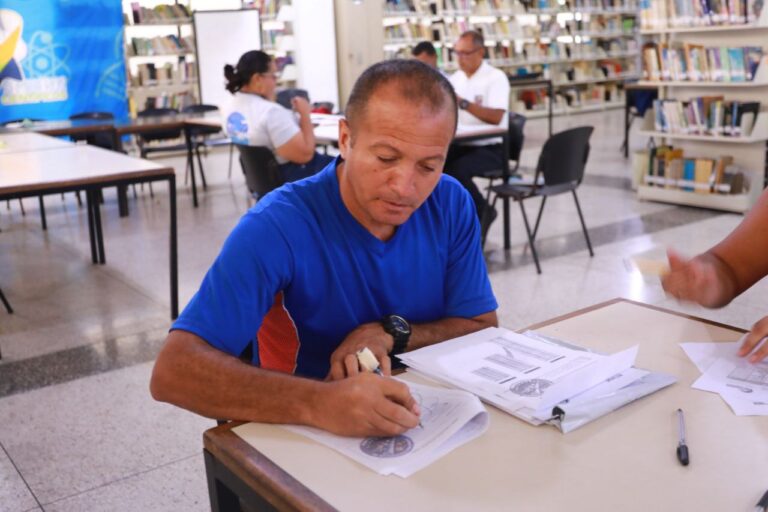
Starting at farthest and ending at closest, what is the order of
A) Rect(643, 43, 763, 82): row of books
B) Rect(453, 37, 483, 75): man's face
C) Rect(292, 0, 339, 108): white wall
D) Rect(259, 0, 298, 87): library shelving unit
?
Rect(292, 0, 339, 108): white wall < Rect(259, 0, 298, 87): library shelving unit < Rect(643, 43, 763, 82): row of books < Rect(453, 37, 483, 75): man's face

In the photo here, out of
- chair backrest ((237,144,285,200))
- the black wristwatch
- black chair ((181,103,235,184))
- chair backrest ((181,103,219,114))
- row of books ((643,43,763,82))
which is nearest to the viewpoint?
the black wristwatch

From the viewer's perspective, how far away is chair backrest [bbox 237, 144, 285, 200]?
4363 mm

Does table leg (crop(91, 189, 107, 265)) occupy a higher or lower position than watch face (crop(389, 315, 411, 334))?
lower

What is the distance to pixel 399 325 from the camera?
149cm

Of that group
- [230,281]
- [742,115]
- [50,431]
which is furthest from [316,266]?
[742,115]

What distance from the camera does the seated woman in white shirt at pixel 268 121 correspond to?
4502 millimetres

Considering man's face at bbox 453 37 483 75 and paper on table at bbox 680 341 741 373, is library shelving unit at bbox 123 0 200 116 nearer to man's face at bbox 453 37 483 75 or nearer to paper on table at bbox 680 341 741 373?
man's face at bbox 453 37 483 75

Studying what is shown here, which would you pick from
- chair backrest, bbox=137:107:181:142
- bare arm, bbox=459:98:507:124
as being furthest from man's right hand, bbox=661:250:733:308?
chair backrest, bbox=137:107:181:142

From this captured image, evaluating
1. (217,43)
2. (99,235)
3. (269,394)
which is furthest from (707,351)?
(217,43)

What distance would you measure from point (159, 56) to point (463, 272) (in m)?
9.35

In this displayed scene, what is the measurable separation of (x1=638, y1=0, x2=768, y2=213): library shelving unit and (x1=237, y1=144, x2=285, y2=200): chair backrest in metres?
3.34

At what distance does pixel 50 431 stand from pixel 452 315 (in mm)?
1807

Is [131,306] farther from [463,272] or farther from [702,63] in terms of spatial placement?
[702,63]

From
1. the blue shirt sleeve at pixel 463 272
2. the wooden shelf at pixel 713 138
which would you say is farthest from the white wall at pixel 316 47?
the blue shirt sleeve at pixel 463 272
